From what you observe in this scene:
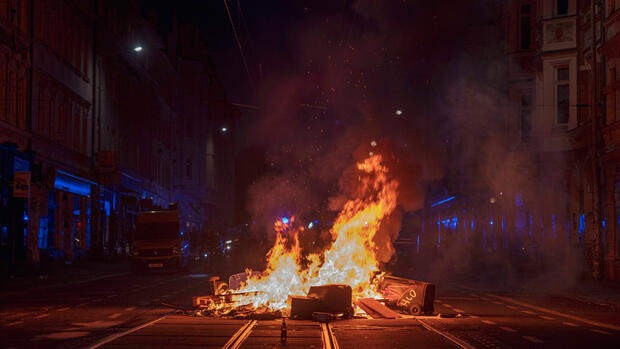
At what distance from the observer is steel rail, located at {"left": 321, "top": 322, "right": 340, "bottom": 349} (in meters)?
10.2

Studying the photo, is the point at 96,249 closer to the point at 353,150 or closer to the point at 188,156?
the point at 353,150

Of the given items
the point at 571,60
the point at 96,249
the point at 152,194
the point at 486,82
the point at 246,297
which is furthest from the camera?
the point at 152,194

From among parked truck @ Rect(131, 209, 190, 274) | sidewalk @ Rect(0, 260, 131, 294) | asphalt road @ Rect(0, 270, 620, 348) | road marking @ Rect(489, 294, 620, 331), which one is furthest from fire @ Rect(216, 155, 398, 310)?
parked truck @ Rect(131, 209, 190, 274)

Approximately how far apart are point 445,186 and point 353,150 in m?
20.1

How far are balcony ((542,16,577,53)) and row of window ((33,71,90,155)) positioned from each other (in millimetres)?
20788

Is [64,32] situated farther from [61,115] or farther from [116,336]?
[116,336]

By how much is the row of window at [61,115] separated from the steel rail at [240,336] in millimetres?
21727

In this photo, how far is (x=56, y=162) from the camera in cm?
3397

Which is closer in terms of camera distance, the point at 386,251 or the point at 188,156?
the point at 386,251

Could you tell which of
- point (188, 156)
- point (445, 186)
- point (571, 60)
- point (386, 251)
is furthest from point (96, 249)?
point (188, 156)

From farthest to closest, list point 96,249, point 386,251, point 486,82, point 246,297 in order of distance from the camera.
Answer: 1. point 96,249
2. point 486,82
3. point 386,251
4. point 246,297

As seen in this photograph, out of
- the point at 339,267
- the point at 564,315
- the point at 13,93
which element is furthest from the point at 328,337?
the point at 13,93

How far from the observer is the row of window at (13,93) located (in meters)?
28.6

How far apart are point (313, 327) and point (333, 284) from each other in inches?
65.2
